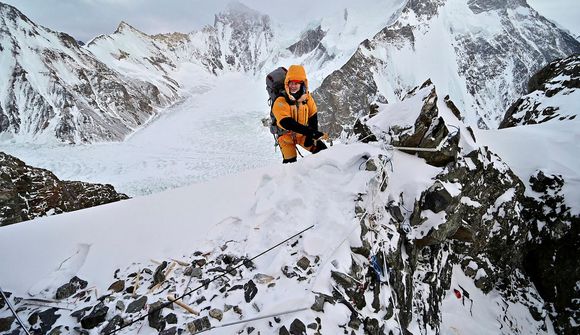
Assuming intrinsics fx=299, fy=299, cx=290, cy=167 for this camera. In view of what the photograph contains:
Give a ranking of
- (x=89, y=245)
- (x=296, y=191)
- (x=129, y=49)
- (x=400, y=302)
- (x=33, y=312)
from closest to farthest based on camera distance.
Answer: (x=33, y=312), (x=89, y=245), (x=400, y=302), (x=296, y=191), (x=129, y=49)

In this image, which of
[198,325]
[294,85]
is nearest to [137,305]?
[198,325]

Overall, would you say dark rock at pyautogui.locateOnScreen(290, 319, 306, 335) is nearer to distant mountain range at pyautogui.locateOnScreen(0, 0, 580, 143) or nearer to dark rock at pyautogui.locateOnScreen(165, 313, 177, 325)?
dark rock at pyautogui.locateOnScreen(165, 313, 177, 325)

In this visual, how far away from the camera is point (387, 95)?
103 m

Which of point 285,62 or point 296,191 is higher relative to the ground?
point 285,62

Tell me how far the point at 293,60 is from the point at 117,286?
165401 millimetres

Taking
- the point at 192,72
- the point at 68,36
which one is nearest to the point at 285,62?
the point at 192,72

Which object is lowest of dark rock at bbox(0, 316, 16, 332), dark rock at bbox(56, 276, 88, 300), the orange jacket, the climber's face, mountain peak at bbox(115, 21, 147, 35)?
dark rock at bbox(0, 316, 16, 332)

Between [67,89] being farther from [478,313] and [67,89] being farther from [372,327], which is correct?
[478,313]

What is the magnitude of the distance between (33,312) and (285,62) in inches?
6614

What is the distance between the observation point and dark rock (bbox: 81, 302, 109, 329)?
9.73ft

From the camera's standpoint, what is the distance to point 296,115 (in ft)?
20.5

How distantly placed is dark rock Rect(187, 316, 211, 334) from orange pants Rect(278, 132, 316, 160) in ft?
13.8

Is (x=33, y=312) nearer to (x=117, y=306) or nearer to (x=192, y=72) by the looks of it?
(x=117, y=306)

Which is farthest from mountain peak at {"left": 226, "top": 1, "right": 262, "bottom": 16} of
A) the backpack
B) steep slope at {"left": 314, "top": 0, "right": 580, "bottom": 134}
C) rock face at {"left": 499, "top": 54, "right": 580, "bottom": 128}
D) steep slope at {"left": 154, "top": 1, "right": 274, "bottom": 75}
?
the backpack
